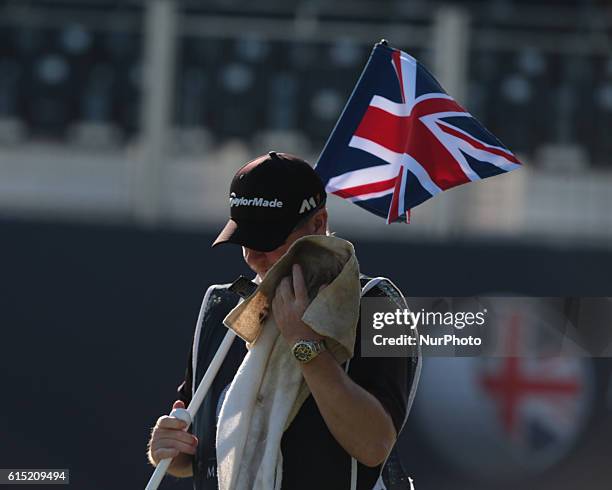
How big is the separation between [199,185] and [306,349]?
3.21m

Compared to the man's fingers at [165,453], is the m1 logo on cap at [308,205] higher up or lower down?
higher up

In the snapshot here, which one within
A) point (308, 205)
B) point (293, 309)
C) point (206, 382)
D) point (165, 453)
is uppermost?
point (308, 205)

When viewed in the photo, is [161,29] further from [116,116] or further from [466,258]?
[466,258]

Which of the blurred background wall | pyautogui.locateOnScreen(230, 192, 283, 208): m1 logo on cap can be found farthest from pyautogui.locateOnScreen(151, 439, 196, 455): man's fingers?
the blurred background wall

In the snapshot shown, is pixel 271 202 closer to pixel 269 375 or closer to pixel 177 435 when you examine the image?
pixel 269 375

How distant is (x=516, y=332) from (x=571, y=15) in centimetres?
250

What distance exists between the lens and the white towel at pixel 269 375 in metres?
1.79

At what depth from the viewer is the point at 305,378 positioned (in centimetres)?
176

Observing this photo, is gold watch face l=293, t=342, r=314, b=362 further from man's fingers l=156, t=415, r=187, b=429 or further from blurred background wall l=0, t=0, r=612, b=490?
blurred background wall l=0, t=0, r=612, b=490

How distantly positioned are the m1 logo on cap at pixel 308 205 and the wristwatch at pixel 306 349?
24cm

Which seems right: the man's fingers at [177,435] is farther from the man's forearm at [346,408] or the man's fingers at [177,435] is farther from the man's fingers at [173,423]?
the man's forearm at [346,408]

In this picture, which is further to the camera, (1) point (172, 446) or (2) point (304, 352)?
(1) point (172, 446)

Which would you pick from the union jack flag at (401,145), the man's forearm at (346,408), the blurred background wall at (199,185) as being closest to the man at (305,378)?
the man's forearm at (346,408)

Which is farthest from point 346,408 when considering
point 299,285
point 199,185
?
point 199,185
